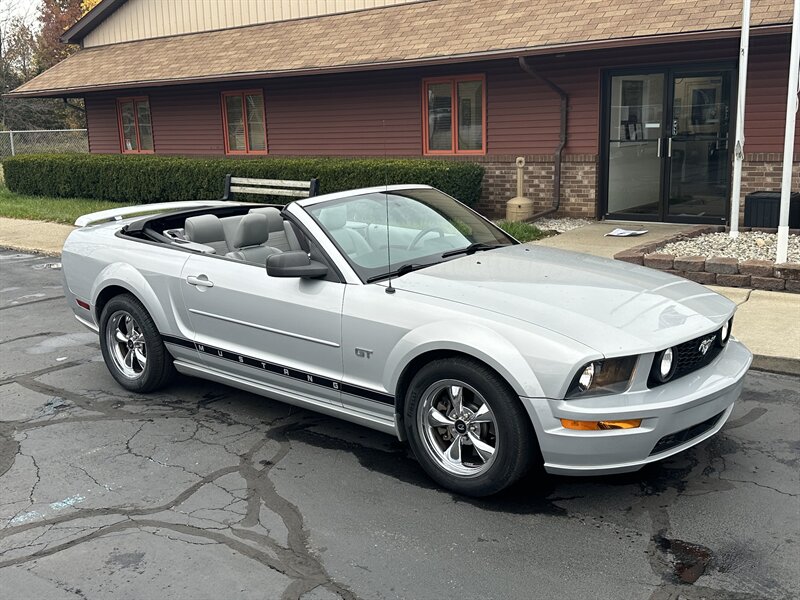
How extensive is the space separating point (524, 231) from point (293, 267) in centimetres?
774

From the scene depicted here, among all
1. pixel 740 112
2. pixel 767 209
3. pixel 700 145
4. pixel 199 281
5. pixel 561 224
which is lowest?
pixel 561 224

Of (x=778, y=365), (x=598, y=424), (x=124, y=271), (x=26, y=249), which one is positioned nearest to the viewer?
(x=598, y=424)

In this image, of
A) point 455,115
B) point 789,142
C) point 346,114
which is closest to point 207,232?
point 789,142

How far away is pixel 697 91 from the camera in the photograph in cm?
1220

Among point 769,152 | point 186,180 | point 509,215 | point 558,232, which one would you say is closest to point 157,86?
point 186,180

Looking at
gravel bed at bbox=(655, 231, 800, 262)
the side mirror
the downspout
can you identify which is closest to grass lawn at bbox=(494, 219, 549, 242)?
the downspout

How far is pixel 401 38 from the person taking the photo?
15.1 m

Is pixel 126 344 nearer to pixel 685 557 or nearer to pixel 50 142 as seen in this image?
pixel 685 557

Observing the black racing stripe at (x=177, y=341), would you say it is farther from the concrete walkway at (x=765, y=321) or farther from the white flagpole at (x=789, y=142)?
the white flagpole at (x=789, y=142)

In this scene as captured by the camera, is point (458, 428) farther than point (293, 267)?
No

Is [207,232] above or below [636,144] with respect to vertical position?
below

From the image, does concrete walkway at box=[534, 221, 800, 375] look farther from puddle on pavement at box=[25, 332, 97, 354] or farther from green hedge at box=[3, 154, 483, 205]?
puddle on pavement at box=[25, 332, 97, 354]

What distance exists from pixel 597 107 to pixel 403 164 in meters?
3.29

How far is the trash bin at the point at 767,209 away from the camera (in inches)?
427
